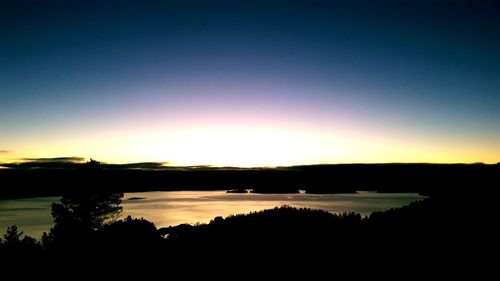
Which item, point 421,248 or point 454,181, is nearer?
point 421,248

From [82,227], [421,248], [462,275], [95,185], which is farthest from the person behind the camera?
[95,185]

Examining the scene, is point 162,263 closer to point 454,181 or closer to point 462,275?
point 462,275

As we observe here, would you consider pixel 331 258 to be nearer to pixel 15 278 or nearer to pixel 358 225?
pixel 358 225

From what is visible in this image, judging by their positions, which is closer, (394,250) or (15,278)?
(394,250)

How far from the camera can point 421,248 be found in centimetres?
1410

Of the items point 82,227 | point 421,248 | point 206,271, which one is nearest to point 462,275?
point 421,248

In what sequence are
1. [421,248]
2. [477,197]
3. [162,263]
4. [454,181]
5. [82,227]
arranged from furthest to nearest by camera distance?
[82,227], [454,181], [477,197], [162,263], [421,248]

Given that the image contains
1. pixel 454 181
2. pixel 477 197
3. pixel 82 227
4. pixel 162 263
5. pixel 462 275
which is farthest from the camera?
pixel 82 227

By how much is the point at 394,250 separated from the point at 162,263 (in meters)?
10.1

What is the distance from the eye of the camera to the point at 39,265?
18094mm

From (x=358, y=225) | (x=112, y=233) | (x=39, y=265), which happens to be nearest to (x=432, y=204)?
(x=358, y=225)

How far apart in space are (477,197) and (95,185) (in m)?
46.9

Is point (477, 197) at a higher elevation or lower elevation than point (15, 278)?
higher

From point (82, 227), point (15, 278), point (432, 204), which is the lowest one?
point (82, 227)
